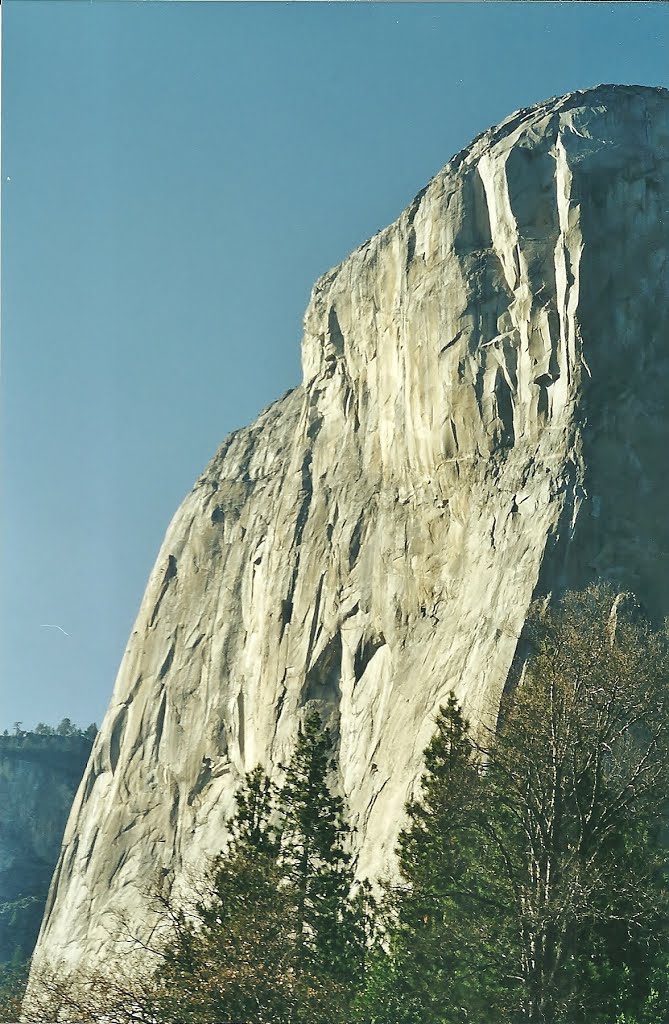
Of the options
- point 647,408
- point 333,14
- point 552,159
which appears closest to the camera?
point 333,14

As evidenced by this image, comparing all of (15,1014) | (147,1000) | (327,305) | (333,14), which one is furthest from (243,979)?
(327,305)

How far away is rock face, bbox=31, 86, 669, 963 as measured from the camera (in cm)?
3531

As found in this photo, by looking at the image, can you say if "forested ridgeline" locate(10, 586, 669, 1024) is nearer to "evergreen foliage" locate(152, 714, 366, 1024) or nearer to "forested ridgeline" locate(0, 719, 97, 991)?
"evergreen foliage" locate(152, 714, 366, 1024)

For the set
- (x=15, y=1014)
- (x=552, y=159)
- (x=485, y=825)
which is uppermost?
(x=552, y=159)

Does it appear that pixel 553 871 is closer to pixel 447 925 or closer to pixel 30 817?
pixel 447 925

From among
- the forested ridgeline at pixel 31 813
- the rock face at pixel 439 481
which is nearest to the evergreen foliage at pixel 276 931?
the rock face at pixel 439 481

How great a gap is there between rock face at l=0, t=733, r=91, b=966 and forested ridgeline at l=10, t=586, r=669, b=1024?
23947 mm

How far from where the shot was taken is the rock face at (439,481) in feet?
116

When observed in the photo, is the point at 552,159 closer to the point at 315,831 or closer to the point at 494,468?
the point at 494,468

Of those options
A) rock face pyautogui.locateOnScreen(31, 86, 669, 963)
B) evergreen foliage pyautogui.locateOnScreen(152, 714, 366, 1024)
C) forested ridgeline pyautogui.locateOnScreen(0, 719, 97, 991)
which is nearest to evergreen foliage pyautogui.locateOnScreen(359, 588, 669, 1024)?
evergreen foliage pyautogui.locateOnScreen(152, 714, 366, 1024)

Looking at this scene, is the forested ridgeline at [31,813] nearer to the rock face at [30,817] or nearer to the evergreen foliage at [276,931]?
the rock face at [30,817]

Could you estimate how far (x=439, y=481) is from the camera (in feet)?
131

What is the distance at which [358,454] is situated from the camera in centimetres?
4553

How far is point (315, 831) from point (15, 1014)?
712cm
